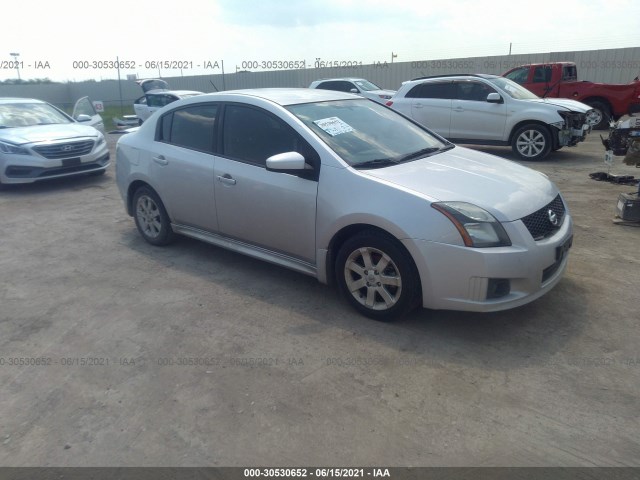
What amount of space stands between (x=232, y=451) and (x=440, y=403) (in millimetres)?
1176

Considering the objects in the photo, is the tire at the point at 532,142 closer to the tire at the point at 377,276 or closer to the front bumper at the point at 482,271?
the front bumper at the point at 482,271

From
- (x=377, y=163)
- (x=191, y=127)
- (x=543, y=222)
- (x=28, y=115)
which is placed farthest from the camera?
(x=28, y=115)

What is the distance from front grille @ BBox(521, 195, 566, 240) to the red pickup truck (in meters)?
11.3

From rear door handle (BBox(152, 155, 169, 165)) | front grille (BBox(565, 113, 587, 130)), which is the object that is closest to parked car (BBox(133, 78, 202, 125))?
front grille (BBox(565, 113, 587, 130))

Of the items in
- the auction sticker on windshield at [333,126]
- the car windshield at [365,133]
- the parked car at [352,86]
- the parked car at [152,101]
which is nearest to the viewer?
the car windshield at [365,133]

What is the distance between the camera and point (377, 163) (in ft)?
13.2

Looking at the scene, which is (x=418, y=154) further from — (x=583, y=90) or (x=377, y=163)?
(x=583, y=90)

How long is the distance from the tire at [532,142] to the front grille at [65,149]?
8073mm

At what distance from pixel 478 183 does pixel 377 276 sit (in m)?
1.03

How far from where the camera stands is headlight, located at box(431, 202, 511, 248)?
3.37 meters

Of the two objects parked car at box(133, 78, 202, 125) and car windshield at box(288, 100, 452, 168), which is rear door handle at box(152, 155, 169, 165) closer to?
car windshield at box(288, 100, 452, 168)

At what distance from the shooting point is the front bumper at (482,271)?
11.0 feet

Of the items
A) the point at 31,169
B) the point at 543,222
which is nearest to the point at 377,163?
the point at 543,222

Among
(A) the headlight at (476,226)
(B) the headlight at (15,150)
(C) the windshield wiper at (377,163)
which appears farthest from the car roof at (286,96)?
(B) the headlight at (15,150)
